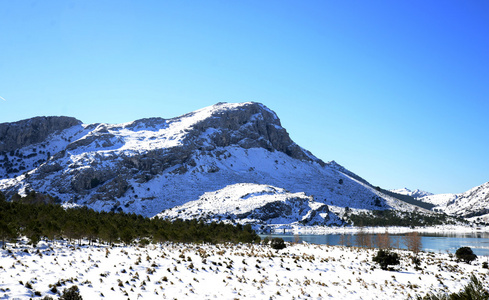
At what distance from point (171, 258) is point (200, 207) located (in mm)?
127757

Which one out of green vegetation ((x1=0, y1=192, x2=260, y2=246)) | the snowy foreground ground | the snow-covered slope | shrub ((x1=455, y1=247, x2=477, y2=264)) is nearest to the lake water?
shrub ((x1=455, y1=247, x2=477, y2=264))

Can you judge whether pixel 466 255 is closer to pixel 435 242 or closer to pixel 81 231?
pixel 81 231

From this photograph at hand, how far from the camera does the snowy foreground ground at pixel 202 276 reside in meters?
25.4

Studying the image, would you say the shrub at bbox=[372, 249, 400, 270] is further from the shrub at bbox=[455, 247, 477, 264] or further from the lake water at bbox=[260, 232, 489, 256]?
the lake water at bbox=[260, 232, 489, 256]

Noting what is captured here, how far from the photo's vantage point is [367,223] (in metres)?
173

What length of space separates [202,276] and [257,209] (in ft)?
425

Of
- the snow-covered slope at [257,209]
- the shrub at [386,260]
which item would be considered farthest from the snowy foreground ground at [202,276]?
the snow-covered slope at [257,209]

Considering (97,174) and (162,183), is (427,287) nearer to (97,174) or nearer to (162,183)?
(162,183)

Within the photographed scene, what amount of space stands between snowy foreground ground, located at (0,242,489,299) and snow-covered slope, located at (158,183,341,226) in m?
→ 110

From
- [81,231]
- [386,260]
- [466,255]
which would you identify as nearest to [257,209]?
[466,255]

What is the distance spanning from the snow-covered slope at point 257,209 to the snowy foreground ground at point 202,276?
361ft

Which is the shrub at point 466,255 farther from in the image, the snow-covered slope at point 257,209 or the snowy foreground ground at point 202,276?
the snow-covered slope at point 257,209

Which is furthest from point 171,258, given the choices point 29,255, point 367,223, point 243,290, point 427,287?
point 367,223

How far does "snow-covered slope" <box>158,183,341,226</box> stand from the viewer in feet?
507
